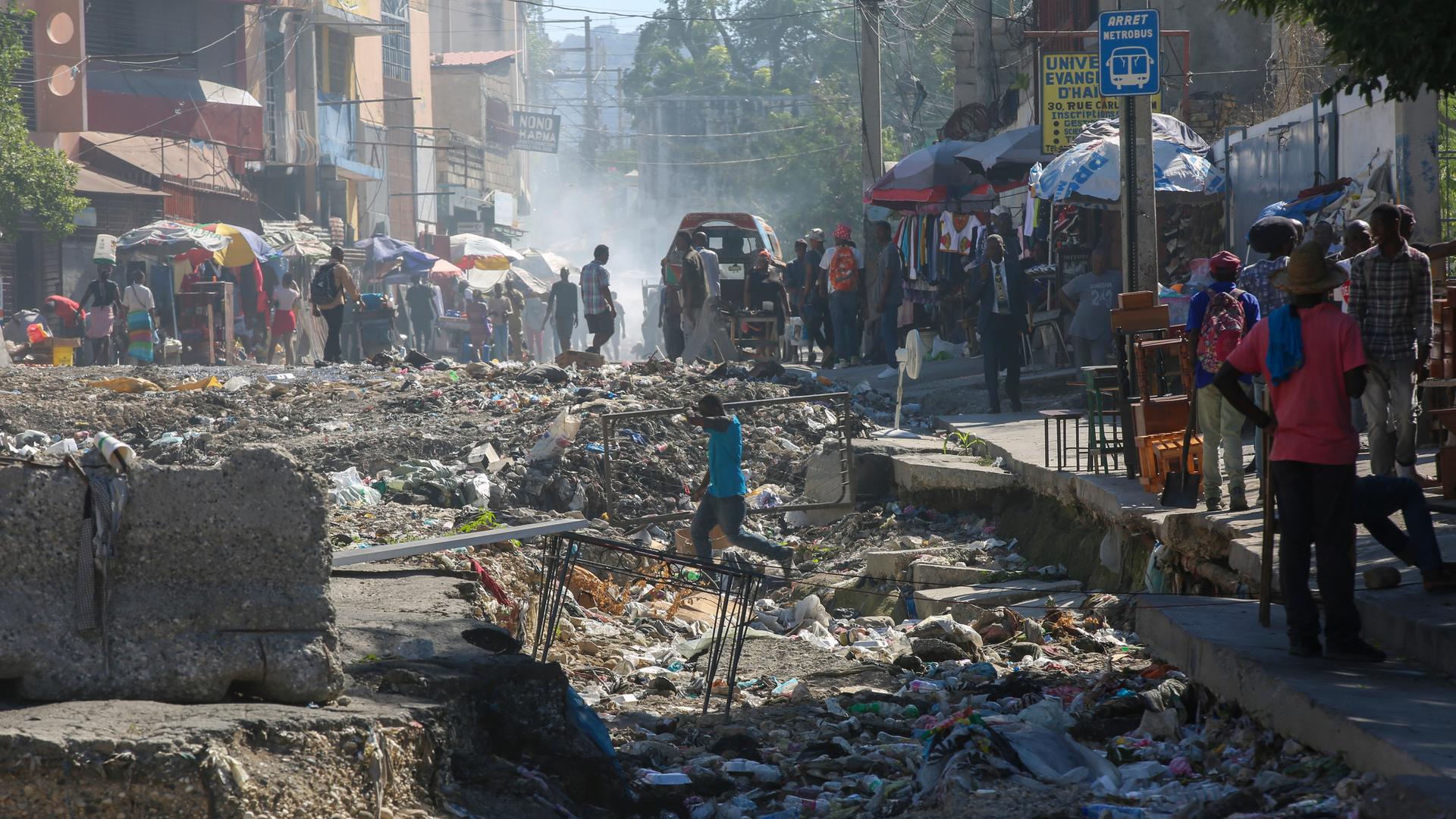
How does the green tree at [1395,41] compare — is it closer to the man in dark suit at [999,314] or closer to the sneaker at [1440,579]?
the sneaker at [1440,579]

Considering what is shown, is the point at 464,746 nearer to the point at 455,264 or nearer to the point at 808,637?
the point at 808,637

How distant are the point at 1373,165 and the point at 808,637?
5.64 m

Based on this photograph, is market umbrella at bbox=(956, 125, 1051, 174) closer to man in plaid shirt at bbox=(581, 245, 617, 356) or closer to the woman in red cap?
the woman in red cap

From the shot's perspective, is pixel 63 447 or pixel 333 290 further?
pixel 333 290

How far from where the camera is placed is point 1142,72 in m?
9.23

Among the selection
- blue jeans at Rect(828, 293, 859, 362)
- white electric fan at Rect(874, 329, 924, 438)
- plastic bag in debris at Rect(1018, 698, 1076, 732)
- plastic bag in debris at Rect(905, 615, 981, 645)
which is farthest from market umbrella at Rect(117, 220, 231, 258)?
plastic bag in debris at Rect(1018, 698, 1076, 732)

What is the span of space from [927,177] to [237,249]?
13.4m

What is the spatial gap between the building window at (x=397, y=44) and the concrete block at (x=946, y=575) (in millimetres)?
42948

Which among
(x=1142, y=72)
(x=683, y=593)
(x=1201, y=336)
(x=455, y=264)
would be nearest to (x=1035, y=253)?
(x=1142, y=72)

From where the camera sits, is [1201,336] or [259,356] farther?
[259,356]

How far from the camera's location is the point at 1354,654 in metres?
4.88

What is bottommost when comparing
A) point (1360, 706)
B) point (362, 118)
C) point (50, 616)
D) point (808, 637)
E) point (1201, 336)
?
point (808, 637)

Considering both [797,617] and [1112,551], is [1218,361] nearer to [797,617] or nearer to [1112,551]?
[1112,551]


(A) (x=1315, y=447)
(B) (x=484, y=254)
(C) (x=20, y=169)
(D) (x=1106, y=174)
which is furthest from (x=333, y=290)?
(B) (x=484, y=254)
